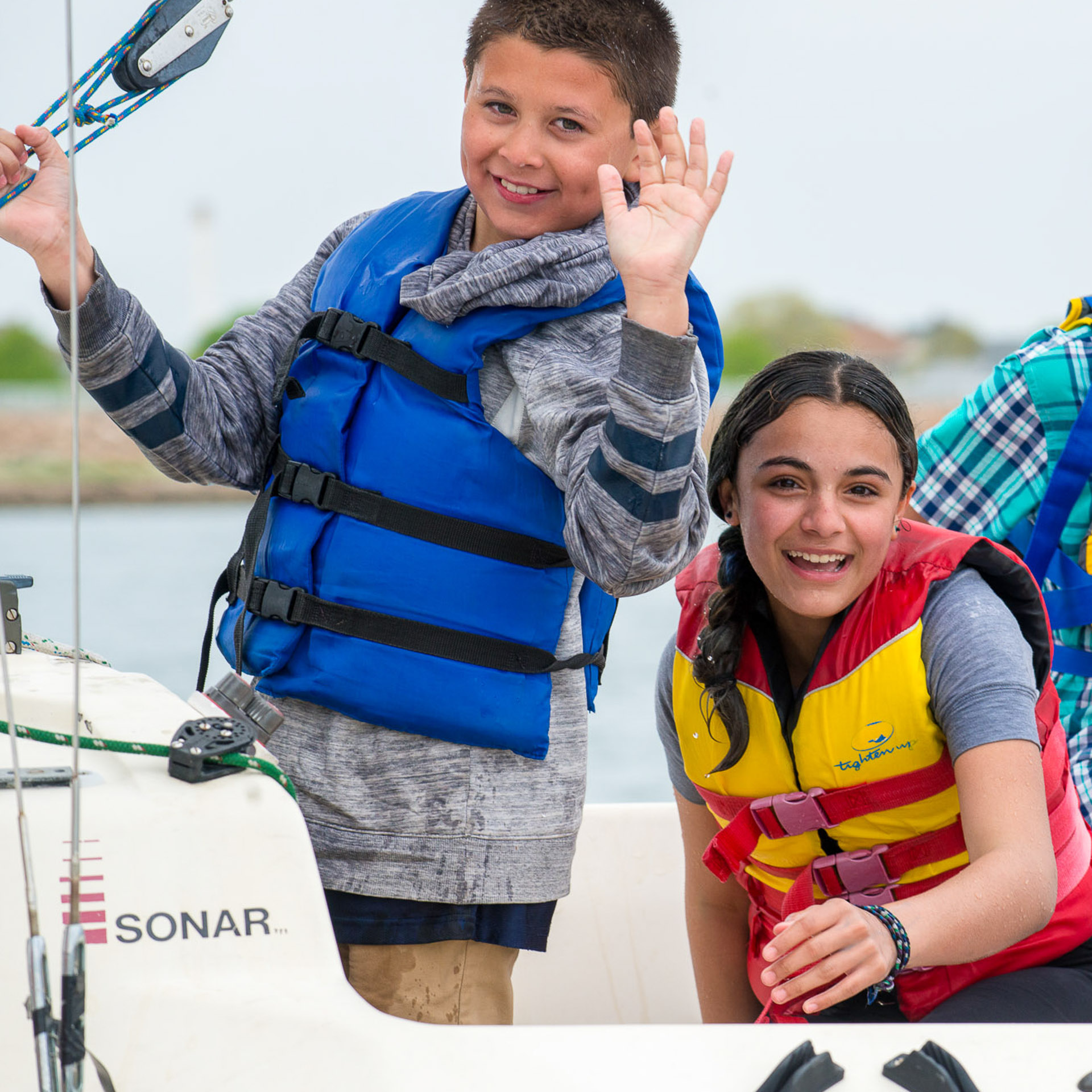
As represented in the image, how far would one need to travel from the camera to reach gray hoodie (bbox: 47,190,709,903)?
119 cm

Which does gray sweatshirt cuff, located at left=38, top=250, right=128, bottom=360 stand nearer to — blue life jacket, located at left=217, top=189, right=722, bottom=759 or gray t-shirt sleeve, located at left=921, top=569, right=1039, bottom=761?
blue life jacket, located at left=217, top=189, right=722, bottom=759

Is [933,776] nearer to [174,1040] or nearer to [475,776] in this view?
[475,776]

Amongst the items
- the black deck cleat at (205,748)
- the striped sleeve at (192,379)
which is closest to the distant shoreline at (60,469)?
the striped sleeve at (192,379)

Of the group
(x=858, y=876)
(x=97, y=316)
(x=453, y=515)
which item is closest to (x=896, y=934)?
(x=858, y=876)

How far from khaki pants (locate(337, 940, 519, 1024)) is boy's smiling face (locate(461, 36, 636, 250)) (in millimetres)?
675

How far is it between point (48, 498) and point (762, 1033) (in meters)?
22.9

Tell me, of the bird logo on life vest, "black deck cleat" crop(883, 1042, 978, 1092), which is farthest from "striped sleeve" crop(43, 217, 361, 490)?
"black deck cleat" crop(883, 1042, 978, 1092)

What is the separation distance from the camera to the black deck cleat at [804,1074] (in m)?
1.00

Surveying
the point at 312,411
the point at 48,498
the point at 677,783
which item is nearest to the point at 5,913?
the point at 312,411

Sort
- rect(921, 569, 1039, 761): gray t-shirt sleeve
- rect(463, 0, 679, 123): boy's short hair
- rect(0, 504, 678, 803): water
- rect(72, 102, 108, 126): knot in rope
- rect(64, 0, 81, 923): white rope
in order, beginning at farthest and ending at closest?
rect(0, 504, 678, 803): water < rect(921, 569, 1039, 761): gray t-shirt sleeve < rect(463, 0, 679, 123): boy's short hair < rect(72, 102, 108, 126): knot in rope < rect(64, 0, 81, 923): white rope

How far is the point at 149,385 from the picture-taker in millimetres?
1270

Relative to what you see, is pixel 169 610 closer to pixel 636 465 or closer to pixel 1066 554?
pixel 1066 554

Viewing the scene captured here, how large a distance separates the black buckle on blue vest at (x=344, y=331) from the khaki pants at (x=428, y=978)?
22.4 inches

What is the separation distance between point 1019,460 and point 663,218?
0.96 m
